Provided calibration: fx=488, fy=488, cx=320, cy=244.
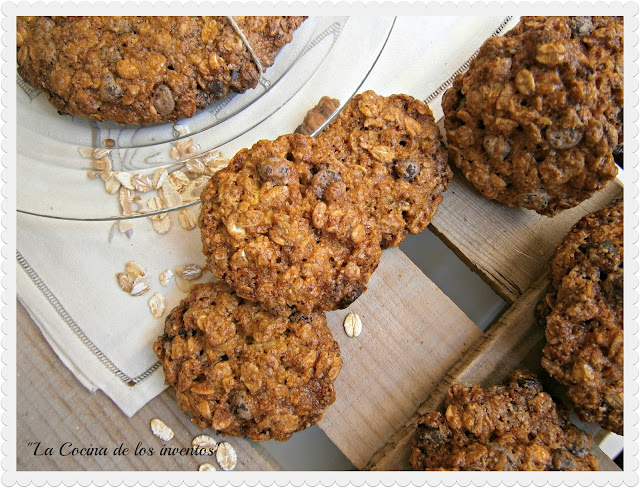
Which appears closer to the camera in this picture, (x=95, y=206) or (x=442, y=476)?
(x=442, y=476)

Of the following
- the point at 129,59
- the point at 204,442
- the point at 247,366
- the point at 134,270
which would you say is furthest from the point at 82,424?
the point at 129,59

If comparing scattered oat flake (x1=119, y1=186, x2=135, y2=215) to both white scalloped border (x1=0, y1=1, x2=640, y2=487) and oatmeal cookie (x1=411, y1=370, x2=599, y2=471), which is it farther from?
oatmeal cookie (x1=411, y1=370, x2=599, y2=471)

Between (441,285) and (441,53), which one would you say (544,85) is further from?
(441,285)

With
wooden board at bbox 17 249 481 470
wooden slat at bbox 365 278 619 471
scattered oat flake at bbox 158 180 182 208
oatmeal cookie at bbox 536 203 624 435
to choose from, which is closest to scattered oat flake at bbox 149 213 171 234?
scattered oat flake at bbox 158 180 182 208

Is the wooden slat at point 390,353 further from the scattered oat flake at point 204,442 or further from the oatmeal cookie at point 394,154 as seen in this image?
the scattered oat flake at point 204,442

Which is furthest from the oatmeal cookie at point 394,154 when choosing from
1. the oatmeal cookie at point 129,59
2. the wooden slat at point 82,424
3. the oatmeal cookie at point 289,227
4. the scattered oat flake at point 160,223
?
the wooden slat at point 82,424

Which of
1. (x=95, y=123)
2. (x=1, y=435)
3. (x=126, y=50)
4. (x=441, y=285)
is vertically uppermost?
(x=126, y=50)

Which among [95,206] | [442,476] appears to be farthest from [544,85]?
[95,206]
